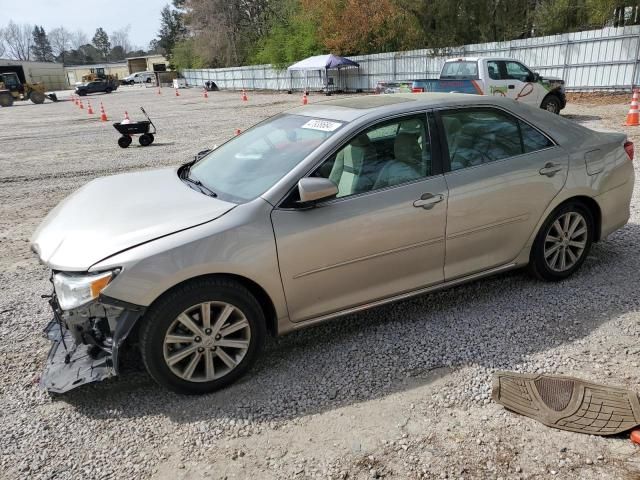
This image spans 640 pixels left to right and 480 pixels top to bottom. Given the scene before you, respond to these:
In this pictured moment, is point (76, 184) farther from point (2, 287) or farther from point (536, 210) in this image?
point (536, 210)

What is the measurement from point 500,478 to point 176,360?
1850 mm

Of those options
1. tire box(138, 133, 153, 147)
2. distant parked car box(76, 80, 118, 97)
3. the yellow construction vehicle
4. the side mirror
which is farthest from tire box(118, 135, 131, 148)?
distant parked car box(76, 80, 118, 97)

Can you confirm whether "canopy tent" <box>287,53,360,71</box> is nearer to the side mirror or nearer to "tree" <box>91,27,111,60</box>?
the side mirror

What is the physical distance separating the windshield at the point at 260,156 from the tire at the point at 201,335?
2.20 ft

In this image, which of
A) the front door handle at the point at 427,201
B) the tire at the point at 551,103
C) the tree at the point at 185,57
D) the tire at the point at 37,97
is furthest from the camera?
the tree at the point at 185,57

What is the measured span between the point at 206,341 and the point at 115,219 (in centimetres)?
97

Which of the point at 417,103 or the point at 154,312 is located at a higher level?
the point at 417,103

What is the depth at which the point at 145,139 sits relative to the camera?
45.9 ft

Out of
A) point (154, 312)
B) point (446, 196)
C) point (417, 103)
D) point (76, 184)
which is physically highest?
point (417, 103)

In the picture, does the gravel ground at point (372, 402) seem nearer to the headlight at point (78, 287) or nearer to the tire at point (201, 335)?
the tire at point (201, 335)

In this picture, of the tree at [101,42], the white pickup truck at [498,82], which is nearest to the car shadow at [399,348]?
the white pickup truck at [498,82]

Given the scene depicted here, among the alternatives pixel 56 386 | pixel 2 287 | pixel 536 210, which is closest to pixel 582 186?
pixel 536 210

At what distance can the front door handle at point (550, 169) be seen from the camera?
3.92 meters

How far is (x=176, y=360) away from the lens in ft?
9.71
